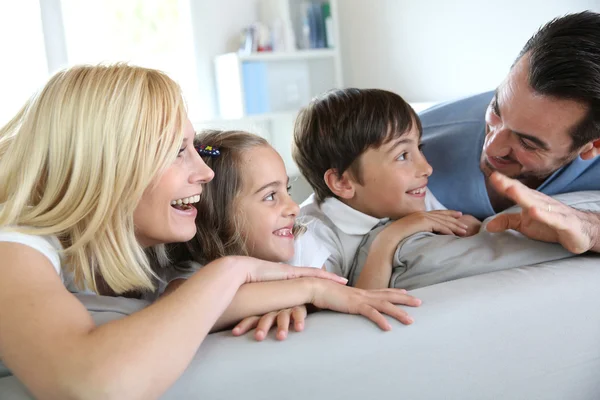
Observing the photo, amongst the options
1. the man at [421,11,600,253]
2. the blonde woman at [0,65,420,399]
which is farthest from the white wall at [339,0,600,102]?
the blonde woman at [0,65,420,399]

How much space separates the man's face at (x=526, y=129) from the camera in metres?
1.60

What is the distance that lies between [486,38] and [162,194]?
2534 millimetres

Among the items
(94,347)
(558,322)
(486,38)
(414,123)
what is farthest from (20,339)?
(486,38)

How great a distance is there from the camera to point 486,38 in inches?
129

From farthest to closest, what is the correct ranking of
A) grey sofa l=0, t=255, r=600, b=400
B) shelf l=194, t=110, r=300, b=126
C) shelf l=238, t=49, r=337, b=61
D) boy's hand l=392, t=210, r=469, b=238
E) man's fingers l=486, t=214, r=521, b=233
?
shelf l=238, t=49, r=337, b=61 < shelf l=194, t=110, r=300, b=126 < boy's hand l=392, t=210, r=469, b=238 < man's fingers l=486, t=214, r=521, b=233 < grey sofa l=0, t=255, r=600, b=400

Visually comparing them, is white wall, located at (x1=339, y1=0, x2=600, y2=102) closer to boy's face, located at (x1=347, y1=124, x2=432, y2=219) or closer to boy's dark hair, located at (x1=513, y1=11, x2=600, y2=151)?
boy's dark hair, located at (x1=513, y1=11, x2=600, y2=151)

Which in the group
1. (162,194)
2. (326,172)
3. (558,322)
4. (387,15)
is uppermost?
(387,15)

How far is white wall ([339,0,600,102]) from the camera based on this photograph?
10.2 feet

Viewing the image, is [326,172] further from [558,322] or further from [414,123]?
[558,322]

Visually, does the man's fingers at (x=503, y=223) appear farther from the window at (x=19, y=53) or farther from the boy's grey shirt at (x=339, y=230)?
the window at (x=19, y=53)

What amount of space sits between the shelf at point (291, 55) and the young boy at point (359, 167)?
2109 millimetres

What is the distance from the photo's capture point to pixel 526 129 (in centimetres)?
165

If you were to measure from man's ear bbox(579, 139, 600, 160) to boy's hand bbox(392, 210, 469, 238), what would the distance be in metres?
0.38

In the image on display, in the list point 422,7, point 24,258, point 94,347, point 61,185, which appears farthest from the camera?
point 422,7
